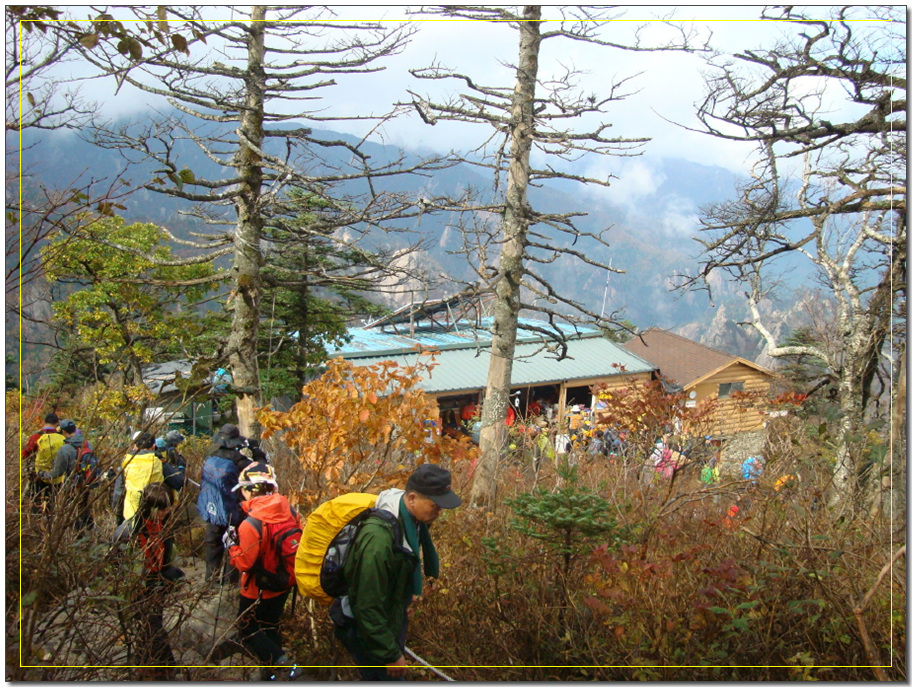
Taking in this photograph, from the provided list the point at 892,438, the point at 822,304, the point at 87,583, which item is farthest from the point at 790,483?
the point at 822,304

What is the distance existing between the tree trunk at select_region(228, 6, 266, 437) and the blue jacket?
3.04 m

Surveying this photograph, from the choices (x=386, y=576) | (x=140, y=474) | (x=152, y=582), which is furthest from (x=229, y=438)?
(x=386, y=576)

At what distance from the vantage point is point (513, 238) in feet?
26.9

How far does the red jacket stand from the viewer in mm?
3387

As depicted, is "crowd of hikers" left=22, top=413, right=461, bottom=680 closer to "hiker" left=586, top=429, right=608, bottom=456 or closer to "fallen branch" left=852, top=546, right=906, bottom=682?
"fallen branch" left=852, top=546, right=906, bottom=682

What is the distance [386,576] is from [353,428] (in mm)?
1943

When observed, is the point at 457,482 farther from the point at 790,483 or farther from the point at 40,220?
the point at 40,220

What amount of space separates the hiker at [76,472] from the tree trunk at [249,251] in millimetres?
2482

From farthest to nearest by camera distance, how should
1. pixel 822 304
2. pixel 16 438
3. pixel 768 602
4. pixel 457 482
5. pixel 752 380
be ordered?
1. pixel 752 380
2. pixel 822 304
3. pixel 457 482
4. pixel 16 438
5. pixel 768 602

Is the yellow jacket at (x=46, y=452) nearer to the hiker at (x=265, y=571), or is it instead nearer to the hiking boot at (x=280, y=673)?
the hiker at (x=265, y=571)

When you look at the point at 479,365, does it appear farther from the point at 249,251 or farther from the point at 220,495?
A: the point at 220,495

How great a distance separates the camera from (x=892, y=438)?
3.77m

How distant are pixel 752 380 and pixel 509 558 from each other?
23041mm

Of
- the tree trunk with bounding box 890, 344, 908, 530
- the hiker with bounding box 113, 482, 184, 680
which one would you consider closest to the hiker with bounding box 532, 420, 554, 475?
the tree trunk with bounding box 890, 344, 908, 530
